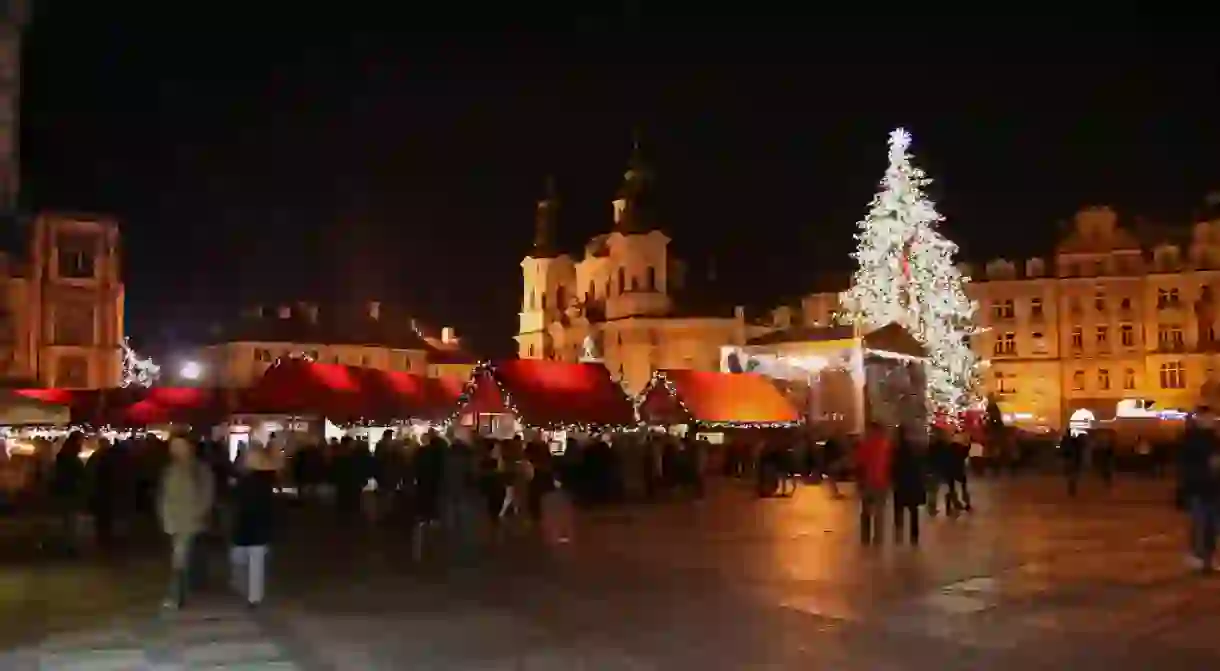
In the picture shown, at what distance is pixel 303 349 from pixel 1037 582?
302ft

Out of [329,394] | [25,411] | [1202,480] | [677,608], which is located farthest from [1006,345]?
[677,608]

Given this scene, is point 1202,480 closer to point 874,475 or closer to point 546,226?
point 874,475

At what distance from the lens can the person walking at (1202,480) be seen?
49.4 feet

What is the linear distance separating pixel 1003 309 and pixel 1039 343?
3266mm

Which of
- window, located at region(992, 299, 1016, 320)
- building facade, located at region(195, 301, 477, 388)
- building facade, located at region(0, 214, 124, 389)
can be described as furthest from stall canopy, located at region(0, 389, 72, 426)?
building facade, located at region(195, 301, 477, 388)

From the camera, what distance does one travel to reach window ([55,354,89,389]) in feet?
215

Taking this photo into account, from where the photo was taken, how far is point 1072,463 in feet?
103

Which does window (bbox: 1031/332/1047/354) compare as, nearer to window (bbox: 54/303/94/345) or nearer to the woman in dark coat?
window (bbox: 54/303/94/345)

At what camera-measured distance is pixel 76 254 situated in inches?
2645

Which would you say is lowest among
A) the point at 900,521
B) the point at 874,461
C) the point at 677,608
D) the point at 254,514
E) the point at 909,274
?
the point at 677,608

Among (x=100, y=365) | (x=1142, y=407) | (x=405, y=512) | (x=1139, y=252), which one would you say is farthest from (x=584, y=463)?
(x=1139, y=252)

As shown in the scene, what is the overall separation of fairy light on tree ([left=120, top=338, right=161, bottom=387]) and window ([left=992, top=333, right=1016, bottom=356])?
2060 inches

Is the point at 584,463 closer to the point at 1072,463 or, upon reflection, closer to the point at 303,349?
the point at 1072,463

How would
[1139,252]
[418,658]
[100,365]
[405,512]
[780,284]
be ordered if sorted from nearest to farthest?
[418,658] → [405,512] → [100,365] → [1139,252] → [780,284]
